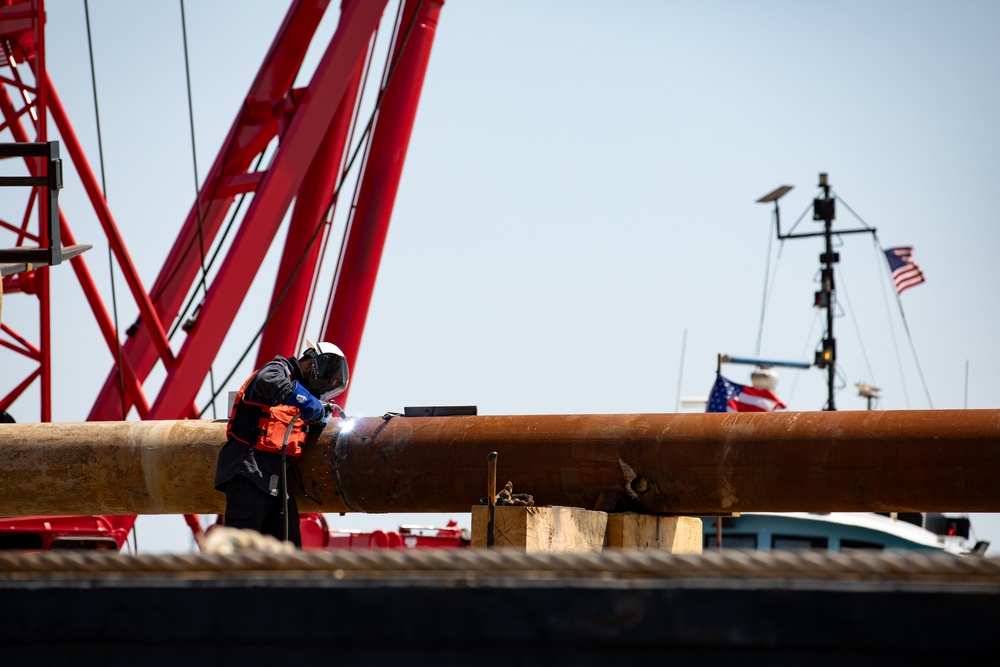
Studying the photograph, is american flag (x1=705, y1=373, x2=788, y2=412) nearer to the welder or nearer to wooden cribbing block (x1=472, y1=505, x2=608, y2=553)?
the welder

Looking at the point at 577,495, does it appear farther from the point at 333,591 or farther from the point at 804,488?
the point at 333,591

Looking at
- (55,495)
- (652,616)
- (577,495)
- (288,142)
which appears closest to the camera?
(652,616)

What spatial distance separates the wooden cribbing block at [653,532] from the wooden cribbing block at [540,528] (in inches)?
5.7

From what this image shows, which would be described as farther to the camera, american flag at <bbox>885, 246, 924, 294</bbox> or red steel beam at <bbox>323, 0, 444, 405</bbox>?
american flag at <bbox>885, 246, 924, 294</bbox>

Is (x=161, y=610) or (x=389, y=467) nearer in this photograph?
(x=161, y=610)

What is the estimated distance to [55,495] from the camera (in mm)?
6551

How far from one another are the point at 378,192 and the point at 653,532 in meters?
6.42

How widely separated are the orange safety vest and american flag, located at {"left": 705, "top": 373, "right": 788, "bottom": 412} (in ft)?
42.0

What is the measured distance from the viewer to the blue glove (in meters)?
6.40

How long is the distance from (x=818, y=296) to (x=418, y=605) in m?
22.1

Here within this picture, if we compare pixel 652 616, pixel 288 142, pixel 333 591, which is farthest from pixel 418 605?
pixel 288 142

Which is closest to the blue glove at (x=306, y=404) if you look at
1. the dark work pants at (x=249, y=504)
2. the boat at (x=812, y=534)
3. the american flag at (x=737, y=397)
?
the dark work pants at (x=249, y=504)

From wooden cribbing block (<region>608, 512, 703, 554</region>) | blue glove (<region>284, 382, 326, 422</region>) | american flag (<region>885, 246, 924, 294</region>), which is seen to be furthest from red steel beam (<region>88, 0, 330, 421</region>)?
american flag (<region>885, 246, 924, 294</region>)

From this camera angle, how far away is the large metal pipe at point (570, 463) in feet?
17.9
